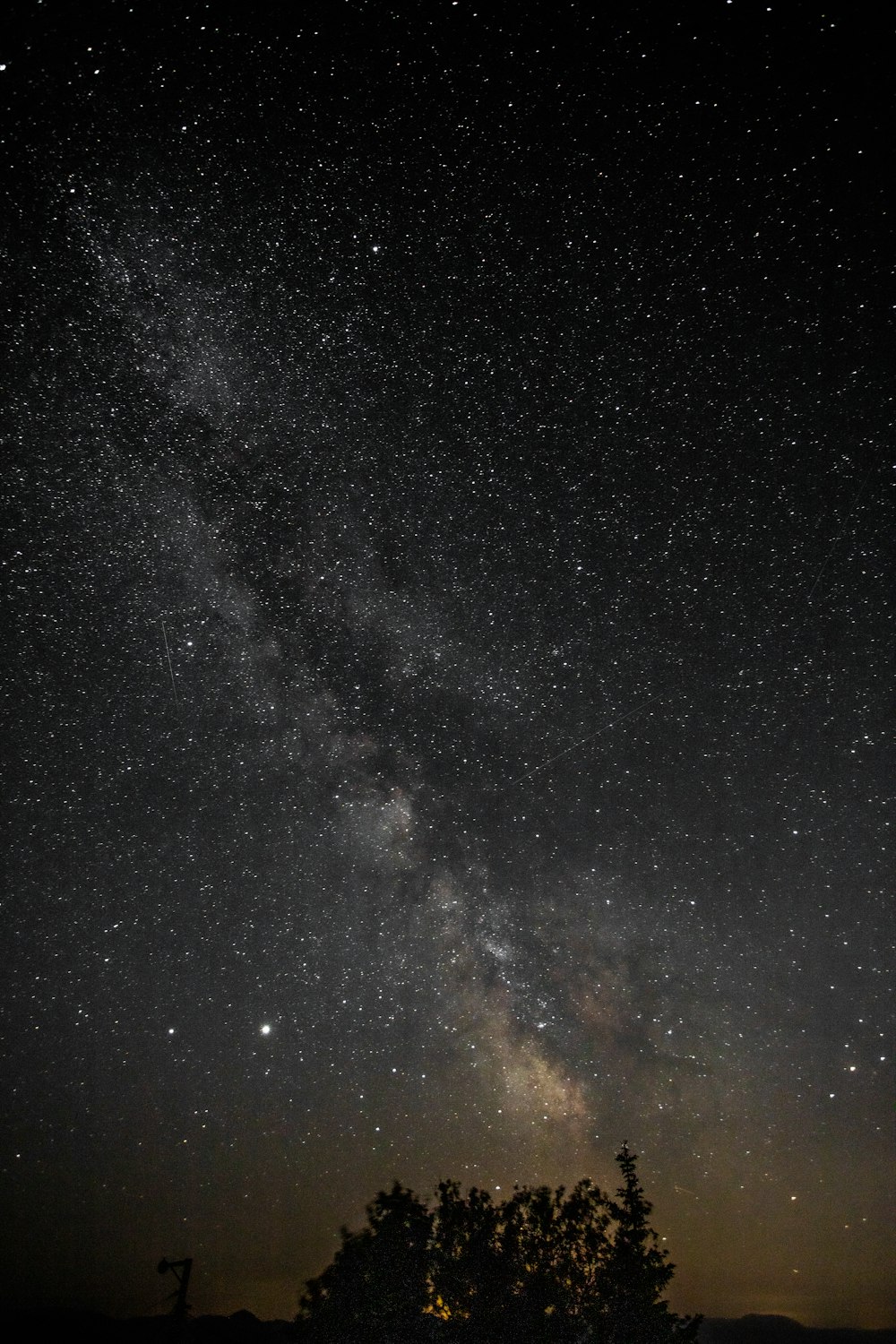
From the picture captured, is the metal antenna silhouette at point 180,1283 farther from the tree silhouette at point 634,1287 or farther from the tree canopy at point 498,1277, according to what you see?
the tree silhouette at point 634,1287

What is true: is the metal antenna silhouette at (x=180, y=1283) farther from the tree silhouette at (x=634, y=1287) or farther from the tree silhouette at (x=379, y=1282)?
the tree silhouette at (x=634, y=1287)

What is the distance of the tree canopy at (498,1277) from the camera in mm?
12078

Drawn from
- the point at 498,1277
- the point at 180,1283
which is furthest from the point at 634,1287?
the point at 180,1283

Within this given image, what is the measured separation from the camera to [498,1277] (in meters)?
12.7

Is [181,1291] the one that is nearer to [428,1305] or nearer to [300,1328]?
[300,1328]

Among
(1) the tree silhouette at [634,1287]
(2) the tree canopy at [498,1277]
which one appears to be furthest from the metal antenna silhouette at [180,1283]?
(1) the tree silhouette at [634,1287]

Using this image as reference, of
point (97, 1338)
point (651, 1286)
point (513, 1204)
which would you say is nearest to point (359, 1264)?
point (513, 1204)

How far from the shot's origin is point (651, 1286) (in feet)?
40.3

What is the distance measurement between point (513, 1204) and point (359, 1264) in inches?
142

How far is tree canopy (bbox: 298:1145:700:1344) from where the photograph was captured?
12078 mm

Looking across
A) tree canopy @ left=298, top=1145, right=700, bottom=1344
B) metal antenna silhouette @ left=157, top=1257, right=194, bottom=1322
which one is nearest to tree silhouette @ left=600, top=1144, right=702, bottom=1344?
tree canopy @ left=298, top=1145, right=700, bottom=1344

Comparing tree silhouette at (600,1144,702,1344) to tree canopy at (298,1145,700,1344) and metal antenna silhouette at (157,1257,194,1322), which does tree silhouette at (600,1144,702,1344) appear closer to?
tree canopy at (298,1145,700,1344)

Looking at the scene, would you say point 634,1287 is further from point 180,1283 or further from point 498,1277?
point 180,1283

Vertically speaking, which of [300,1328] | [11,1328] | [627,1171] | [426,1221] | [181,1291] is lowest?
[11,1328]
